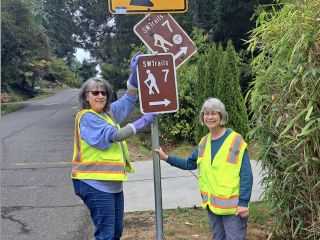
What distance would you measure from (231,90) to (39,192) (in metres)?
4.52

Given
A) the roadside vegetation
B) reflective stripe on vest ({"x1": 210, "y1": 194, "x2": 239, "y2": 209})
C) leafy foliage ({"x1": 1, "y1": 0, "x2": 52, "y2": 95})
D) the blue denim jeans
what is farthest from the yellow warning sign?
leafy foliage ({"x1": 1, "y1": 0, "x2": 52, "y2": 95})

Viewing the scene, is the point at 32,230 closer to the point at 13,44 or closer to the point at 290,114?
the point at 290,114

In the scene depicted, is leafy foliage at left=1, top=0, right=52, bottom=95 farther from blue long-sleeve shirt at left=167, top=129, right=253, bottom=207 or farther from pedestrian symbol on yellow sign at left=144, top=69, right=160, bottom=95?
blue long-sleeve shirt at left=167, top=129, right=253, bottom=207

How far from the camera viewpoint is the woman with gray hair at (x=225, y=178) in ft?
8.57

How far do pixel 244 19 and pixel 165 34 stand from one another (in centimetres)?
880

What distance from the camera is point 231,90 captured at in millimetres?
7605

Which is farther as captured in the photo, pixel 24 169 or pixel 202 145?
pixel 24 169

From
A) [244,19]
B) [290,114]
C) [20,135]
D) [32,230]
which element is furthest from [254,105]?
[20,135]

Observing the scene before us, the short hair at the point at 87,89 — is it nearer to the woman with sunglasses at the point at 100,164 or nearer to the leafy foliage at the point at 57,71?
the woman with sunglasses at the point at 100,164

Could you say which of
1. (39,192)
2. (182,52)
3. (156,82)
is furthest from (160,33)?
(39,192)

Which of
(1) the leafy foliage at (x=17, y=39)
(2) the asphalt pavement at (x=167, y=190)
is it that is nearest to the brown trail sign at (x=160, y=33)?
(2) the asphalt pavement at (x=167, y=190)

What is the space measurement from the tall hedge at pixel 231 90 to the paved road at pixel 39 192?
377cm

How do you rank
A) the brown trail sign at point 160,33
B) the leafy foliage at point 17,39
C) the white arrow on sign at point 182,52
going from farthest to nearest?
the leafy foliage at point 17,39, the white arrow on sign at point 182,52, the brown trail sign at point 160,33

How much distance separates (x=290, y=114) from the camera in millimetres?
2697
